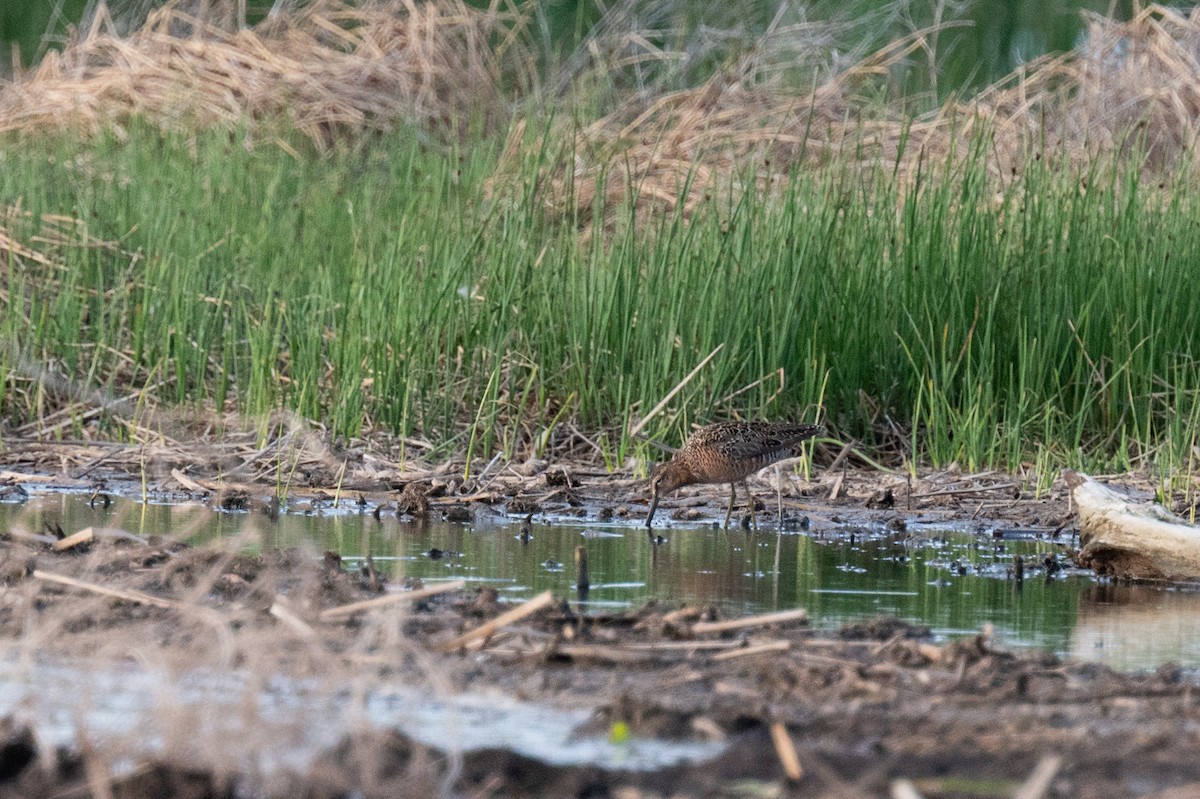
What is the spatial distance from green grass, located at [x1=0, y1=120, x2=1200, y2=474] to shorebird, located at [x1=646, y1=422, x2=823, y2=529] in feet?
2.14

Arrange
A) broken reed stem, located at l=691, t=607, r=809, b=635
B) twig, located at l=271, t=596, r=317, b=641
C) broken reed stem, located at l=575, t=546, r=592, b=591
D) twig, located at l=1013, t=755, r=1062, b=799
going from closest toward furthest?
twig, located at l=1013, t=755, r=1062, b=799 → twig, located at l=271, t=596, r=317, b=641 → broken reed stem, located at l=691, t=607, r=809, b=635 → broken reed stem, located at l=575, t=546, r=592, b=591

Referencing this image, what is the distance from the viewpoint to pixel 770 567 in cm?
602

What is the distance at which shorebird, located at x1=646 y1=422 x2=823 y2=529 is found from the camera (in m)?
7.24

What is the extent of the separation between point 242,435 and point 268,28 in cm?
948

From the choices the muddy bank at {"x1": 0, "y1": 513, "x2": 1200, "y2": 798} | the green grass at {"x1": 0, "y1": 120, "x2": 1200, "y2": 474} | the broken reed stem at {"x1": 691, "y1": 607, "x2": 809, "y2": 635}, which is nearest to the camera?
the muddy bank at {"x1": 0, "y1": 513, "x2": 1200, "y2": 798}

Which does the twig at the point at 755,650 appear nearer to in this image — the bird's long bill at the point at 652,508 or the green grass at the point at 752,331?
the bird's long bill at the point at 652,508

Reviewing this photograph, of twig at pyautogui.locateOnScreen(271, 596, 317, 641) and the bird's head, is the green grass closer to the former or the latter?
the bird's head

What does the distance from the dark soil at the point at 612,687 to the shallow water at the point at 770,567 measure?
0.27 metres

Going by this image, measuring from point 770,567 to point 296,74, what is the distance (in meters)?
10.9

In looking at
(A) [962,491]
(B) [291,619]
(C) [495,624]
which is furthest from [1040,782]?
(A) [962,491]

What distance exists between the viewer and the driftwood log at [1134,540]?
5883mm

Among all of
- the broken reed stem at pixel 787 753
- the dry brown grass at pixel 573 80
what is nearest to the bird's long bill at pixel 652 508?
the broken reed stem at pixel 787 753

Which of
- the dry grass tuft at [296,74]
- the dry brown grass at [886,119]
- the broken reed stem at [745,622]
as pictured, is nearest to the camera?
the broken reed stem at [745,622]

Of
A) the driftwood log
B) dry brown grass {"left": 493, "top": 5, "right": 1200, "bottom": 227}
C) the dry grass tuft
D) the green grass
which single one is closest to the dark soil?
the driftwood log
